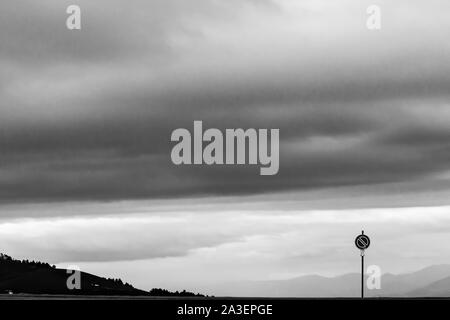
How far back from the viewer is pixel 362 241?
50031 millimetres

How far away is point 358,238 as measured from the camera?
50.1 metres

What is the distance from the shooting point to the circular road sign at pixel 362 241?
4997cm

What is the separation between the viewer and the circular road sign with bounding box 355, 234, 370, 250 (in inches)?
1967
